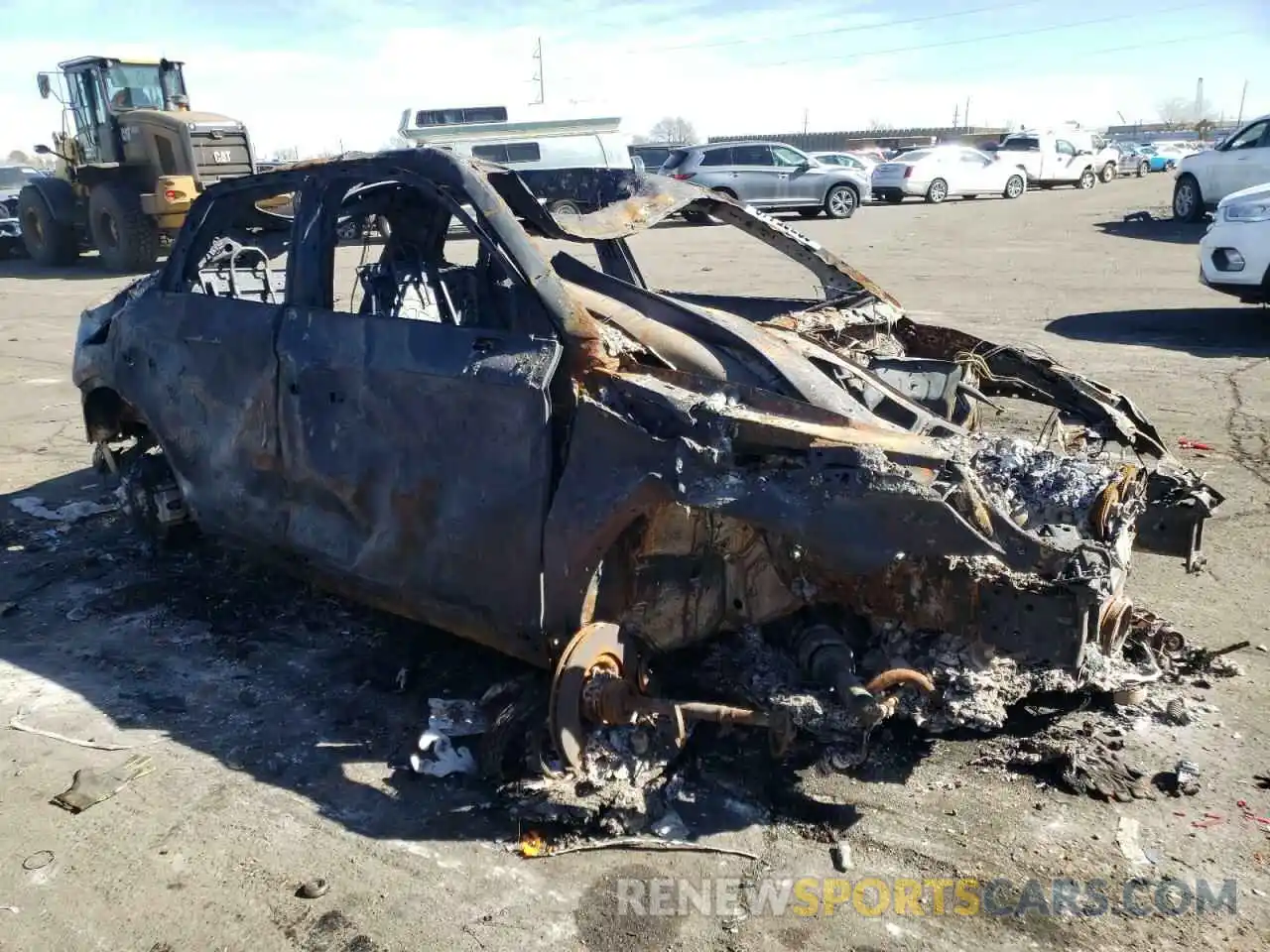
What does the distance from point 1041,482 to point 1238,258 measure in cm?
774

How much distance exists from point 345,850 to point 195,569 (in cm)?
240

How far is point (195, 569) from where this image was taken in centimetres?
475

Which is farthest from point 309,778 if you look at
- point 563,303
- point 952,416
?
point 952,416

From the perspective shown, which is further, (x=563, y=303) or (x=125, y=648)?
(x=125, y=648)

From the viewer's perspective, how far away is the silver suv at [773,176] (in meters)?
21.6

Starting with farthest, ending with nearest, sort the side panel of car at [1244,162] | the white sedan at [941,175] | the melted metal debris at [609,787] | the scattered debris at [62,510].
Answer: the white sedan at [941,175] → the side panel of car at [1244,162] → the scattered debris at [62,510] → the melted metal debris at [609,787]

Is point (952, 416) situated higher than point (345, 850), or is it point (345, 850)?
point (952, 416)

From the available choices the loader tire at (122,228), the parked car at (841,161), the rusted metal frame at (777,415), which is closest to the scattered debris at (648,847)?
the rusted metal frame at (777,415)

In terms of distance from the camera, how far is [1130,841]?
2.76 meters

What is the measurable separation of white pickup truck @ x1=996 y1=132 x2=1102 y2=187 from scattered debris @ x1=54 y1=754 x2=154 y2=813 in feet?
89.2

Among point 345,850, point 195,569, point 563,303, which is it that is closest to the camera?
point 345,850

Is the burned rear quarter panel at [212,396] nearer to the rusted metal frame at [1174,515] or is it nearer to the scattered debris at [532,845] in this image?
the scattered debris at [532,845]

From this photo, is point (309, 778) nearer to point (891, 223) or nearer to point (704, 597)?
point (704, 597)

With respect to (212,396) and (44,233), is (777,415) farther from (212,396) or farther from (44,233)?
(44,233)
